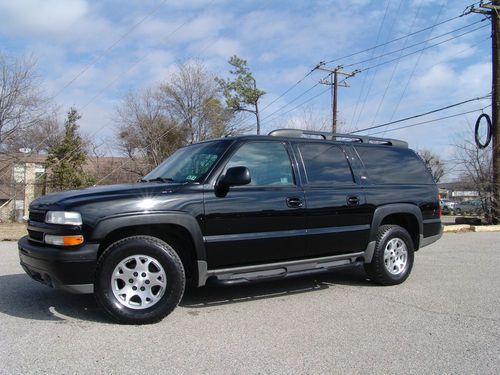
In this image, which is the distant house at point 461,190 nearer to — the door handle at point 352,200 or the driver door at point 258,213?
the door handle at point 352,200

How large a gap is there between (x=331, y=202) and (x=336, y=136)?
3.55ft

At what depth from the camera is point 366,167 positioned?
632cm

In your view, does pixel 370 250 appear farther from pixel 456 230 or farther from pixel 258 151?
pixel 456 230

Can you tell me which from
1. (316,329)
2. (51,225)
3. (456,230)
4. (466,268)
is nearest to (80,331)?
(51,225)

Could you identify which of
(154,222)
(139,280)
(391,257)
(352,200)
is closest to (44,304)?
(139,280)

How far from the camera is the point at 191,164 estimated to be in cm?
542

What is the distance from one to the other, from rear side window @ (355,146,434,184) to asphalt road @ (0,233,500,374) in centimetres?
147

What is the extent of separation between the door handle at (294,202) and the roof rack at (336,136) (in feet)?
2.78

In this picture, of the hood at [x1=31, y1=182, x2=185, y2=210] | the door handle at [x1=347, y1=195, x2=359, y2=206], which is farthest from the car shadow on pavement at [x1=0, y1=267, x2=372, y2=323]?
the door handle at [x1=347, y1=195, x2=359, y2=206]

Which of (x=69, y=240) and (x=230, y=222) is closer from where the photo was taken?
(x=69, y=240)

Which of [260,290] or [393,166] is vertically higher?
[393,166]

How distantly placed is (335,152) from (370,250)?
1.35 meters

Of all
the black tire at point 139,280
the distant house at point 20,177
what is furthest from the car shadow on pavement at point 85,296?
the distant house at point 20,177

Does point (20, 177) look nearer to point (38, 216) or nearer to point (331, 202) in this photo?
point (38, 216)
